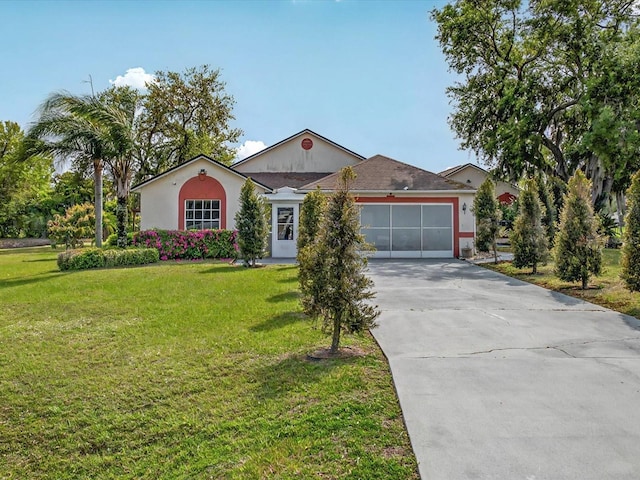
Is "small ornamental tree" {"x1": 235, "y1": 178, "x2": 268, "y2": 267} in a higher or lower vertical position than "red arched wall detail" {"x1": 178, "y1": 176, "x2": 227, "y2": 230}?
lower

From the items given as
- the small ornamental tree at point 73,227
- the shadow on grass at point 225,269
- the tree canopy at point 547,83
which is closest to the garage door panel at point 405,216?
the tree canopy at point 547,83

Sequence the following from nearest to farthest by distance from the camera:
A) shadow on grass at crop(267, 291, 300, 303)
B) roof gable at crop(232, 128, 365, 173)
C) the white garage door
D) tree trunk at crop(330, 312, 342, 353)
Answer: tree trunk at crop(330, 312, 342, 353) → shadow on grass at crop(267, 291, 300, 303) → the white garage door → roof gable at crop(232, 128, 365, 173)

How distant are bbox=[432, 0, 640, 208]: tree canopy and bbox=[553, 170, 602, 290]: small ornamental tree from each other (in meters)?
10.8

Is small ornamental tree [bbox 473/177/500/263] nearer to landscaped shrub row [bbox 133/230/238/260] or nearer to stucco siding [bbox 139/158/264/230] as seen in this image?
landscaped shrub row [bbox 133/230/238/260]

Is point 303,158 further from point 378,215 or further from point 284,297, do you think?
point 284,297

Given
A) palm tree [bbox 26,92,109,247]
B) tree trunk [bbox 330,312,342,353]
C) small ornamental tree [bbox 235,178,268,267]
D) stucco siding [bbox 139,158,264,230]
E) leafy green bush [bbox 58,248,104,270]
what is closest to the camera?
tree trunk [bbox 330,312,342,353]

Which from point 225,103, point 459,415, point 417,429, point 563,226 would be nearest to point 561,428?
point 459,415

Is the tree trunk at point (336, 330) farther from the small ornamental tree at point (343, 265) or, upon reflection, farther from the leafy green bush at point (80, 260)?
the leafy green bush at point (80, 260)

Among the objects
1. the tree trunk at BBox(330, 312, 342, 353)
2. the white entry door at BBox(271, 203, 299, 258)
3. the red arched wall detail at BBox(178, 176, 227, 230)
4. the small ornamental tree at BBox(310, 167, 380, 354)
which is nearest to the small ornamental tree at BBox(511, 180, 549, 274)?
the white entry door at BBox(271, 203, 299, 258)

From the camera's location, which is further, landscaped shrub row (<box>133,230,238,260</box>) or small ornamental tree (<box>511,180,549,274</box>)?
landscaped shrub row (<box>133,230,238,260</box>)

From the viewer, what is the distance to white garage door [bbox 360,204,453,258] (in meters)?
18.7

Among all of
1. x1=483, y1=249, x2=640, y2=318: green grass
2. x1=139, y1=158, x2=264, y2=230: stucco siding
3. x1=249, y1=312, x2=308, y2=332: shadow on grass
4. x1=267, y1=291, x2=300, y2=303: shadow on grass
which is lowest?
x1=249, y1=312, x2=308, y2=332: shadow on grass

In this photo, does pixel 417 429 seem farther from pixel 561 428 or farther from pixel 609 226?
pixel 609 226

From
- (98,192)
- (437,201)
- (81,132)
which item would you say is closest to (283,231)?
(437,201)
